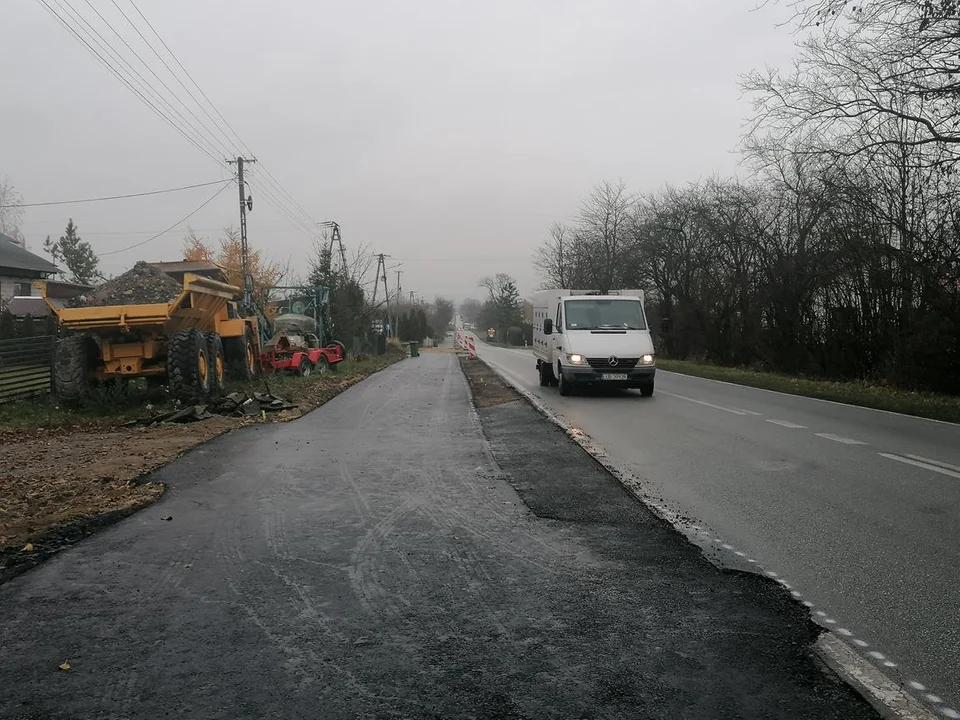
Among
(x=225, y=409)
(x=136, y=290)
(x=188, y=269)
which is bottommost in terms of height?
(x=225, y=409)

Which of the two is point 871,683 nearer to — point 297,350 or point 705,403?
point 705,403

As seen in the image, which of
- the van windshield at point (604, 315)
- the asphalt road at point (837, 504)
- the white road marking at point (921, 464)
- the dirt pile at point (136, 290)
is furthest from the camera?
the van windshield at point (604, 315)

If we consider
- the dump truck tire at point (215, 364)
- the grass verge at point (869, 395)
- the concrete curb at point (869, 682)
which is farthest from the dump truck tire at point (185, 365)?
the grass verge at point (869, 395)

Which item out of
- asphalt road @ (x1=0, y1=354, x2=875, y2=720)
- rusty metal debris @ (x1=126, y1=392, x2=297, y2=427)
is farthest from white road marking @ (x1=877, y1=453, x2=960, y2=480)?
rusty metal debris @ (x1=126, y1=392, x2=297, y2=427)

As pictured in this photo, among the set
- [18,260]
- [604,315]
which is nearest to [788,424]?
[604,315]

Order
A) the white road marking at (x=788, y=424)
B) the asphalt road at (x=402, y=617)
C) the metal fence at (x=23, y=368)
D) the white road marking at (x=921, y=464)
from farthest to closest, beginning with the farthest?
the metal fence at (x=23, y=368)
the white road marking at (x=788, y=424)
the white road marking at (x=921, y=464)
the asphalt road at (x=402, y=617)

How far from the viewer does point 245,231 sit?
3378cm

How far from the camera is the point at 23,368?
15328 mm

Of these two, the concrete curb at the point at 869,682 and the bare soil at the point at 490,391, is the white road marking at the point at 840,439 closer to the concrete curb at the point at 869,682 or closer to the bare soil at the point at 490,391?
the bare soil at the point at 490,391

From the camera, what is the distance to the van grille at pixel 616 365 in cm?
1620

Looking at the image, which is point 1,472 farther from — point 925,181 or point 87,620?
point 925,181

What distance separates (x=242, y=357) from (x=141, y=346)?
340cm

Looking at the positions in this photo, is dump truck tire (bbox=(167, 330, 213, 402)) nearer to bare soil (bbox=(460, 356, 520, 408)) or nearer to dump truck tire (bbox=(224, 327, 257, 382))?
dump truck tire (bbox=(224, 327, 257, 382))

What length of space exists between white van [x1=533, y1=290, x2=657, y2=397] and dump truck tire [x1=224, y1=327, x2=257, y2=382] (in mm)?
7131
